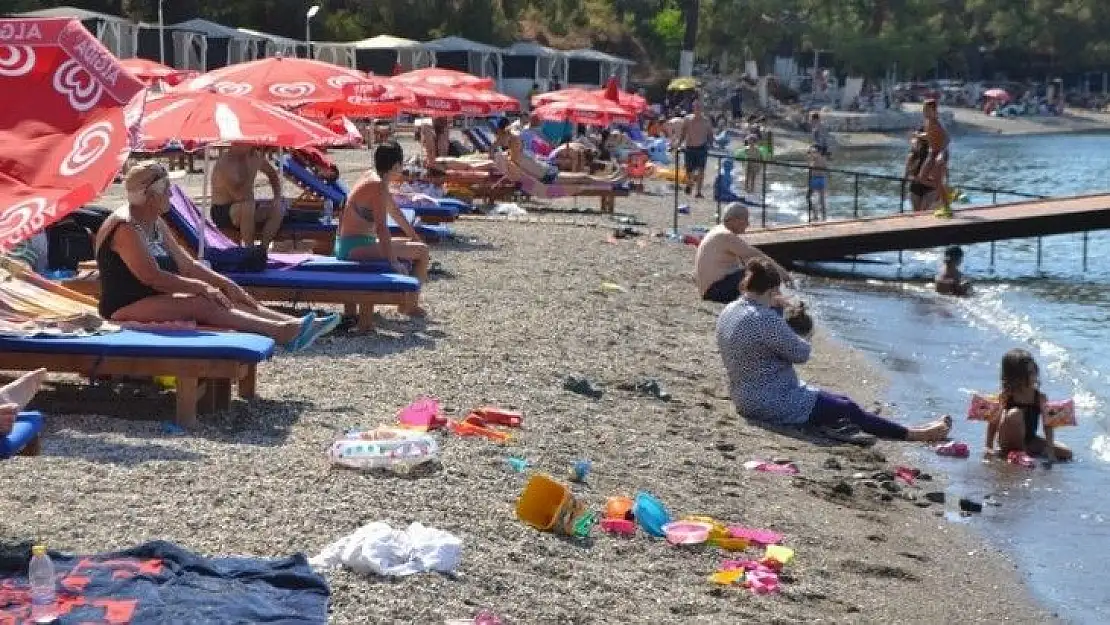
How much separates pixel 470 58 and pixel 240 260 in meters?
47.7

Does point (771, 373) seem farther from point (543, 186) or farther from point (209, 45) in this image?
point (209, 45)

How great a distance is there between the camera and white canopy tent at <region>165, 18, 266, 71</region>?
4662 centimetres

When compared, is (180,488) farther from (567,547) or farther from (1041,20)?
(1041,20)

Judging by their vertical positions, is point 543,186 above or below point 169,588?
below

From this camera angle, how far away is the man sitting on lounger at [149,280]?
881 cm

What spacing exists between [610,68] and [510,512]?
58901 mm

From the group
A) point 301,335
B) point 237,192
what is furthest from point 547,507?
point 237,192

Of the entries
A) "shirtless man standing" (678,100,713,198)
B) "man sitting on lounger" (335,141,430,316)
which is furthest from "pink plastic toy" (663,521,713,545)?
"shirtless man standing" (678,100,713,198)

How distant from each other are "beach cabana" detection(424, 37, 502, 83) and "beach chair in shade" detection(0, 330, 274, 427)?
46496 mm

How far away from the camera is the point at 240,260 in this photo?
1127 centimetres

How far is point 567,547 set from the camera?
6.82m

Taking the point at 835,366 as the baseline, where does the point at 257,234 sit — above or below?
above

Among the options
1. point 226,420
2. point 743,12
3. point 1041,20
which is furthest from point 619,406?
point 1041,20

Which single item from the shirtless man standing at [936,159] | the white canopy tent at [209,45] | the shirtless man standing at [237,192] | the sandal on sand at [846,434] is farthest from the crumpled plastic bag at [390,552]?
the white canopy tent at [209,45]
